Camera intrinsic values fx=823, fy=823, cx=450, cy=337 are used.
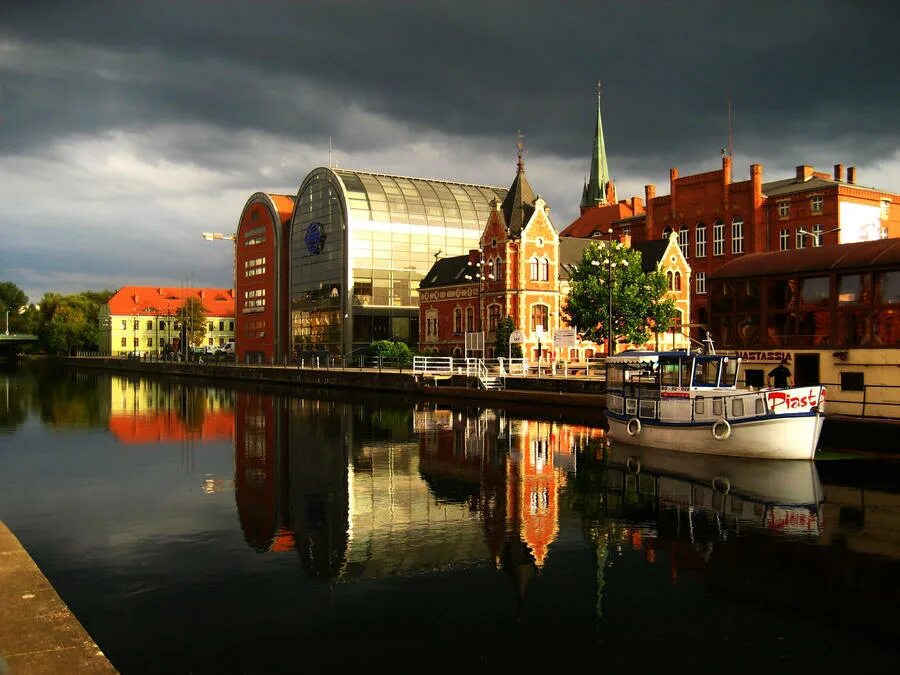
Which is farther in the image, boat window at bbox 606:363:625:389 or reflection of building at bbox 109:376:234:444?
reflection of building at bbox 109:376:234:444

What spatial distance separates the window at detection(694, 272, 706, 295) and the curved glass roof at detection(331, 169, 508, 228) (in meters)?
31.8

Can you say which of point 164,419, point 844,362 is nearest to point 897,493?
point 844,362

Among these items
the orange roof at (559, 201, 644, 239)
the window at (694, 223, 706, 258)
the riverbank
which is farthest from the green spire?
the riverbank

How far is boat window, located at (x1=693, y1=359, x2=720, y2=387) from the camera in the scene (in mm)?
31698

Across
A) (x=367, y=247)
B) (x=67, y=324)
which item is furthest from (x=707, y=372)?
(x=67, y=324)

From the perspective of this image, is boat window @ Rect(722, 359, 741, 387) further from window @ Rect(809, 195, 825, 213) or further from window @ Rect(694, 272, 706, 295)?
window @ Rect(694, 272, 706, 295)

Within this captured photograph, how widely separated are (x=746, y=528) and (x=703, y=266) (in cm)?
7194

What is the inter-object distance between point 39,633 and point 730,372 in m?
27.0

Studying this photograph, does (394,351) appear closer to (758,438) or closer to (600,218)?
(600,218)

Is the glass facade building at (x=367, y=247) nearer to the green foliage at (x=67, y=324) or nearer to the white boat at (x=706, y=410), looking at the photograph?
the white boat at (x=706, y=410)

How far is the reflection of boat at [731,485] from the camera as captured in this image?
69.3 feet

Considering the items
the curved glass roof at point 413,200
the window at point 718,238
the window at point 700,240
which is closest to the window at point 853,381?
the window at point 718,238

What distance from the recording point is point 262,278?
117938 millimetres

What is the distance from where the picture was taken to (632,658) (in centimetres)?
1198
